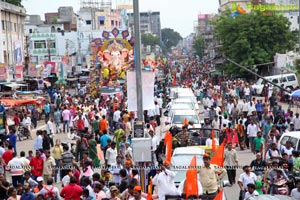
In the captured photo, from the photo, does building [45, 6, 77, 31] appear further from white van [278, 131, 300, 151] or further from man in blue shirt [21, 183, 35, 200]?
man in blue shirt [21, 183, 35, 200]

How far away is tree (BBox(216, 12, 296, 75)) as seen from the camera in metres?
63.4

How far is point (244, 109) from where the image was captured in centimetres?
3209

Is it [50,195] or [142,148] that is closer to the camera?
[50,195]

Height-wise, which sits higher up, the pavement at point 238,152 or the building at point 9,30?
the building at point 9,30

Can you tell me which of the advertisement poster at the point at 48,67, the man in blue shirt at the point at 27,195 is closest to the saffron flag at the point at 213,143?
the man in blue shirt at the point at 27,195

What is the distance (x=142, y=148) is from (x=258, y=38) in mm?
49545

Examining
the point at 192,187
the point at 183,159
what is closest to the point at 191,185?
the point at 192,187

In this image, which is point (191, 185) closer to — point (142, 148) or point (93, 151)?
point (142, 148)

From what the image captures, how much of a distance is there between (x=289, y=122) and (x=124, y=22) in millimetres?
112336

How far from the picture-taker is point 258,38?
212 ft

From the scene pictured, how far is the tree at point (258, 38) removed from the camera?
63406 mm

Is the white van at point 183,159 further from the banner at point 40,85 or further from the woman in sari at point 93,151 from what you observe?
the banner at point 40,85

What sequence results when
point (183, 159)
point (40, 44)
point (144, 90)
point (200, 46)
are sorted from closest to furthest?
point (144, 90), point (183, 159), point (40, 44), point (200, 46)

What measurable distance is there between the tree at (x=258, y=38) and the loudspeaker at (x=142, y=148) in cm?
4715
